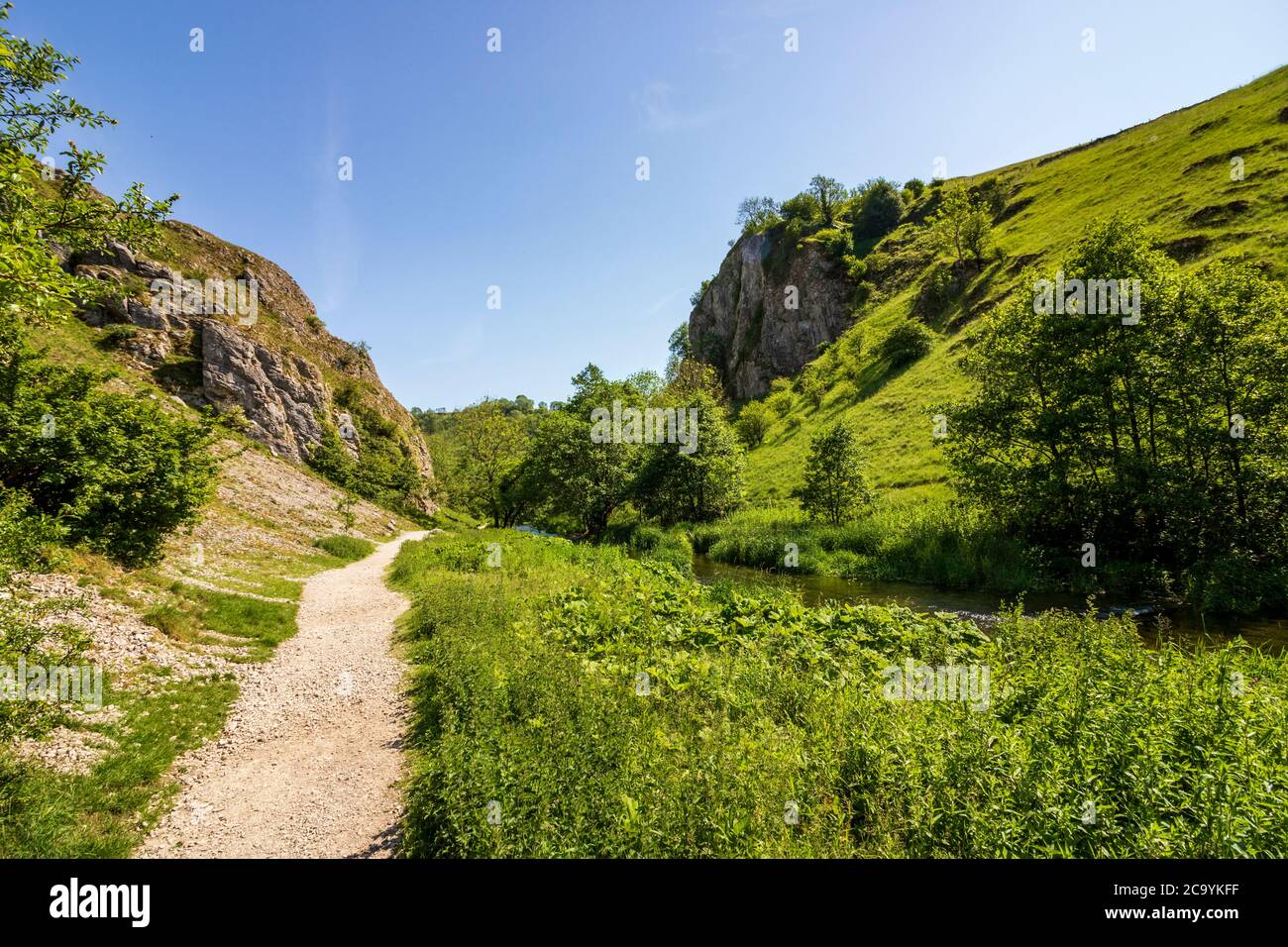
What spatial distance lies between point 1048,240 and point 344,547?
7381 centimetres

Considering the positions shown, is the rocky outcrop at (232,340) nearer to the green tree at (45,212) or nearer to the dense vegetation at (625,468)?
the dense vegetation at (625,468)

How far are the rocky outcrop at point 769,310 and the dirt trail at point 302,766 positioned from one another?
8500cm

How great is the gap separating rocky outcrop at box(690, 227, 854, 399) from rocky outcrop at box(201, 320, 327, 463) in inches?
2837

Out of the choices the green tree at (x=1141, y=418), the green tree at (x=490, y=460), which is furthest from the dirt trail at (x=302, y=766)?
the green tree at (x=490, y=460)

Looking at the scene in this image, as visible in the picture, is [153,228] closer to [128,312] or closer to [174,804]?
[174,804]

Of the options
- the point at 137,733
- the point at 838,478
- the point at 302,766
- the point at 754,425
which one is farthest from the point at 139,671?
the point at 754,425

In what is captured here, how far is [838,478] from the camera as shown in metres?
29.8

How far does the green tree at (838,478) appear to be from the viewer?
29562 millimetres

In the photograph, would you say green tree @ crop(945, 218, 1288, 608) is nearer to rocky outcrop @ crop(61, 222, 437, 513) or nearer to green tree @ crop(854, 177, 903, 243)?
rocky outcrop @ crop(61, 222, 437, 513)

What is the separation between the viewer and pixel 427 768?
5922 mm

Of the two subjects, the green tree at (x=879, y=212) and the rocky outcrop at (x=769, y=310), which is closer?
the rocky outcrop at (x=769, y=310)

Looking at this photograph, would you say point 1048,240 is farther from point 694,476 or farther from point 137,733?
point 137,733

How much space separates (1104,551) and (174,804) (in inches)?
1125
